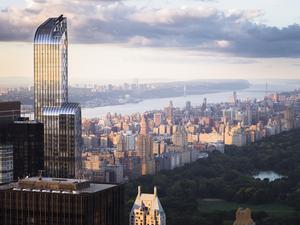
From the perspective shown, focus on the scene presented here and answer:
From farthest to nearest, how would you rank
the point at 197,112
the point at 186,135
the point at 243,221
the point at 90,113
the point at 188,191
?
the point at 186,135 < the point at 197,112 < the point at 188,191 < the point at 90,113 < the point at 243,221

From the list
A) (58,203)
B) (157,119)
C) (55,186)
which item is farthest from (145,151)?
(58,203)

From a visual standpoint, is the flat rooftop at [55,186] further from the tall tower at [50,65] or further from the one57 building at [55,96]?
the tall tower at [50,65]

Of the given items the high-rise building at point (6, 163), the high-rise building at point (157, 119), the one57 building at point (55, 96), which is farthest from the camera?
the high-rise building at point (157, 119)

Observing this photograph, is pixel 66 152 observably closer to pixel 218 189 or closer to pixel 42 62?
pixel 42 62

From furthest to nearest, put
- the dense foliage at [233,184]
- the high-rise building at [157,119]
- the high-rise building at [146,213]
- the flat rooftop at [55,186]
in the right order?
1. the high-rise building at [157,119]
2. the dense foliage at [233,184]
3. the high-rise building at [146,213]
4. the flat rooftop at [55,186]

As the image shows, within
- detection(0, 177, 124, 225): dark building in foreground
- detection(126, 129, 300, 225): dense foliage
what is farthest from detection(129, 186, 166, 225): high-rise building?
detection(0, 177, 124, 225): dark building in foreground

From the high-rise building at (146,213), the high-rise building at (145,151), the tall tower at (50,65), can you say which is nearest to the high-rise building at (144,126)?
the high-rise building at (145,151)

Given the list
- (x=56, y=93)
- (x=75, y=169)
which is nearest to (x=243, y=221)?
(x=75, y=169)
